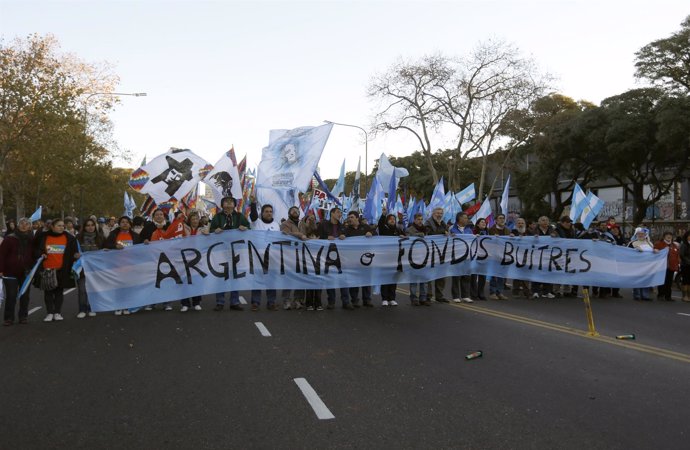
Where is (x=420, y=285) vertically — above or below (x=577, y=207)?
below

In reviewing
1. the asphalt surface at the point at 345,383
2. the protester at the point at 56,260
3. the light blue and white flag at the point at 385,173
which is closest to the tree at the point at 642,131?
the light blue and white flag at the point at 385,173

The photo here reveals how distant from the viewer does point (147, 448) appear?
4.47 meters

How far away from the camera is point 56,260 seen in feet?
34.3

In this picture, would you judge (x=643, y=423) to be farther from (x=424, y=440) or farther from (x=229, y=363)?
(x=229, y=363)

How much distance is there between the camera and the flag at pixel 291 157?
13227 millimetres

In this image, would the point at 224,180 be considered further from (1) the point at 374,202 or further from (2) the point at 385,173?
(2) the point at 385,173

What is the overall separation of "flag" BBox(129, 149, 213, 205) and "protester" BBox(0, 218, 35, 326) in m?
5.02

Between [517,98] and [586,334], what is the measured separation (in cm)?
3390

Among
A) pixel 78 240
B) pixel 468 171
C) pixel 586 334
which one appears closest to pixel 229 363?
pixel 586 334

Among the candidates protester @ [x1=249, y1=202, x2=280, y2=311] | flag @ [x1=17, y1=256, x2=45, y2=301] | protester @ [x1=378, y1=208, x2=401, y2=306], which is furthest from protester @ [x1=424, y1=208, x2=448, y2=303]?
flag @ [x1=17, y1=256, x2=45, y2=301]

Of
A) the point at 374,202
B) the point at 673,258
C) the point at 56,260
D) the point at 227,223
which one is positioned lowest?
the point at 673,258

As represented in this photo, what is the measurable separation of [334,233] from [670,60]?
2739 cm


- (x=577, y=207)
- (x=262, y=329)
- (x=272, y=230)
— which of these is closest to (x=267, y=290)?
(x=272, y=230)

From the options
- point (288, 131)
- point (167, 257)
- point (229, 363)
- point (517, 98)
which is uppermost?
point (517, 98)
